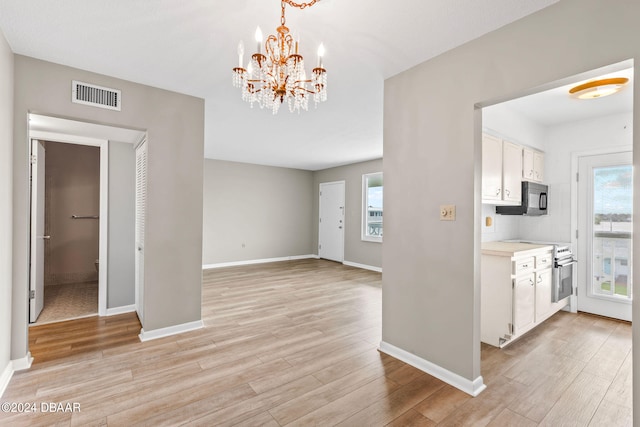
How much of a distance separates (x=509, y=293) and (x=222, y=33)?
323 cm

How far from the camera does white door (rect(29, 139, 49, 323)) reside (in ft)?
10.1

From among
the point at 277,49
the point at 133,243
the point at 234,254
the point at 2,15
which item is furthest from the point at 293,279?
the point at 2,15

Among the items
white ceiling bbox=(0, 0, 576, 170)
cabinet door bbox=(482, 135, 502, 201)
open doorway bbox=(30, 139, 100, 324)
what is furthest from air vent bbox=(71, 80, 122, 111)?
cabinet door bbox=(482, 135, 502, 201)

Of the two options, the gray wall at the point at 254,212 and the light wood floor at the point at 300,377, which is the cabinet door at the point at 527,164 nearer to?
the light wood floor at the point at 300,377

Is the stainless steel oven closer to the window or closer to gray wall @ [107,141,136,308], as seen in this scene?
the window

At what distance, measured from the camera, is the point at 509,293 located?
2766mm

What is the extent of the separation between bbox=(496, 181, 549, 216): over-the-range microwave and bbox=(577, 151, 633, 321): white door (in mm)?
427

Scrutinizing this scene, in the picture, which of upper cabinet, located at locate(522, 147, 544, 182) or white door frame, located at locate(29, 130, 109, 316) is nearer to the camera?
white door frame, located at locate(29, 130, 109, 316)

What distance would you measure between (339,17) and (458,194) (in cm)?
146

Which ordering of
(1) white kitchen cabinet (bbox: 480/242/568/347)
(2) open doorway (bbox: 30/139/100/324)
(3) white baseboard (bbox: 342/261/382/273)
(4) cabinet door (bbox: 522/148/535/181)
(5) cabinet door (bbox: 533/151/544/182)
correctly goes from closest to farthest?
1. (1) white kitchen cabinet (bbox: 480/242/568/347)
2. (4) cabinet door (bbox: 522/148/535/181)
3. (5) cabinet door (bbox: 533/151/544/182)
4. (2) open doorway (bbox: 30/139/100/324)
5. (3) white baseboard (bbox: 342/261/382/273)

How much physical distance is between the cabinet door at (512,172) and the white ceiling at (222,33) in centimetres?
164

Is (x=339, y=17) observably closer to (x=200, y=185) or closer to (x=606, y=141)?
(x=200, y=185)

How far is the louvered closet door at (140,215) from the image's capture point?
3.08m

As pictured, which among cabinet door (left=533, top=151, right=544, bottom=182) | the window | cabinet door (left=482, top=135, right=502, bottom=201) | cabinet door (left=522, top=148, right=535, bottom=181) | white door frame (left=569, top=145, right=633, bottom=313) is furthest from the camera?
the window
